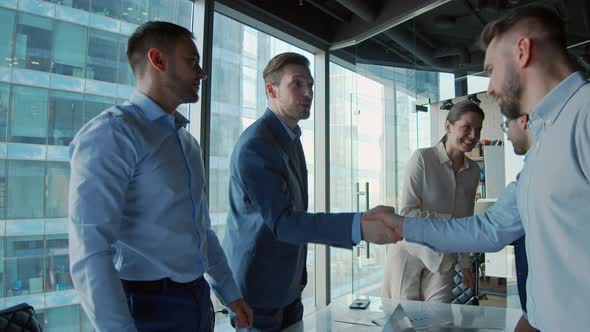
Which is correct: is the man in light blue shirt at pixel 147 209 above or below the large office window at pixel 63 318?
above

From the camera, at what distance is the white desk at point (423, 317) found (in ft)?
5.31

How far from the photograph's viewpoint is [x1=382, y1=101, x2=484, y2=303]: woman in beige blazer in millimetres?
2633

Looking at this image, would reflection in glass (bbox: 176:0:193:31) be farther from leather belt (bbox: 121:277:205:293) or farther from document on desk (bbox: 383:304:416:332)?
document on desk (bbox: 383:304:416:332)

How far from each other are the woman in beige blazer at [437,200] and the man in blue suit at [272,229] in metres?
0.92

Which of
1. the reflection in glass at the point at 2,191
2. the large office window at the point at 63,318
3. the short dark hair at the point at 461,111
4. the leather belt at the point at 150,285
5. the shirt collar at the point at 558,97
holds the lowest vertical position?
the large office window at the point at 63,318

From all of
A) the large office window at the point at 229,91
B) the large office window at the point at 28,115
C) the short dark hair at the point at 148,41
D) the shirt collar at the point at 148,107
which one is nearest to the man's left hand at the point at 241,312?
the shirt collar at the point at 148,107

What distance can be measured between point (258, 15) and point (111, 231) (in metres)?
3.26

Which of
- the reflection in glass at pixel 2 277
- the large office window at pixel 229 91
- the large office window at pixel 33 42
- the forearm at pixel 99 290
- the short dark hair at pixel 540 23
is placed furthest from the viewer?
the large office window at pixel 229 91

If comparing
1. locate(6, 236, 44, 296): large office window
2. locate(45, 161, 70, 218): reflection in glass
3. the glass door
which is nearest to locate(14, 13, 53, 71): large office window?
locate(45, 161, 70, 218): reflection in glass

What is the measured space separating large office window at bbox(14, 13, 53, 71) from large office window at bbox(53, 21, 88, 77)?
4 cm

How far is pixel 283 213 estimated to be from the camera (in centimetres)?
170

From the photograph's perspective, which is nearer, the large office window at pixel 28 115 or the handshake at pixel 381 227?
the handshake at pixel 381 227

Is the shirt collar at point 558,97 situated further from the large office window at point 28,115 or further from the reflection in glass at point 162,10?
the reflection in glass at point 162,10

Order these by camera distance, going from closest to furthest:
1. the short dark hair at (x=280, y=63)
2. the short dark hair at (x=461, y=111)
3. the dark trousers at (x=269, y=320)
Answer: the dark trousers at (x=269, y=320) < the short dark hair at (x=280, y=63) < the short dark hair at (x=461, y=111)
